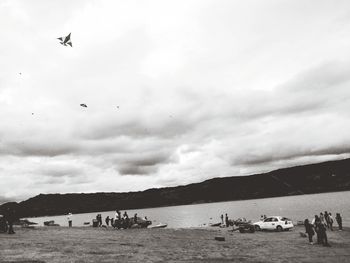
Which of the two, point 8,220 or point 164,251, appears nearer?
point 164,251

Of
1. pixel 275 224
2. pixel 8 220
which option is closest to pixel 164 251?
pixel 8 220

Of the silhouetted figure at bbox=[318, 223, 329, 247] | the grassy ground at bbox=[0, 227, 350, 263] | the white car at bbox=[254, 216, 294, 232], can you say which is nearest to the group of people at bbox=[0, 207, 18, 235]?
the grassy ground at bbox=[0, 227, 350, 263]

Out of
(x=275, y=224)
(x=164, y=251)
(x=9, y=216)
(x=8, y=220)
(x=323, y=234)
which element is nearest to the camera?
(x=164, y=251)

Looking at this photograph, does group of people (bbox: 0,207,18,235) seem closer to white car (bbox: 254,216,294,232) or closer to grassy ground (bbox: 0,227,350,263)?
grassy ground (bbox: 0,227,350,263)

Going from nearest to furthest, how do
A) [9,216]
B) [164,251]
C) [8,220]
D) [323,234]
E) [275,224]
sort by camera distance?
[164,251]
[323,234]
[8,220]
[9,216]
[275,224]

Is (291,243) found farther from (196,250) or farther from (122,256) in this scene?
(122,256)

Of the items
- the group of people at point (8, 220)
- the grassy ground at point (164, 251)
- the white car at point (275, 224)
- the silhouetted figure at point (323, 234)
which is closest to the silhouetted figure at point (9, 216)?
the group of people at point (8, 220)

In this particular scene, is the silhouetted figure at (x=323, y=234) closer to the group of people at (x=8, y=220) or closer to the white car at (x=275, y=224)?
the white car at (x=275, y=224)

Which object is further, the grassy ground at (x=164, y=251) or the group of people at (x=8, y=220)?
the group of people at (x=8, y=220)

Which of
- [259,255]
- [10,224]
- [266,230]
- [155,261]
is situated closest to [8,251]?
[155,261]

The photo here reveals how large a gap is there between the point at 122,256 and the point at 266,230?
2665 centimetres

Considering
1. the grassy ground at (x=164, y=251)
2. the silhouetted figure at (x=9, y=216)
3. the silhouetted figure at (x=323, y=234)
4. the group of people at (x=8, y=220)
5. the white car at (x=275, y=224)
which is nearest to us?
the grassy ground at (x=164, y=251)

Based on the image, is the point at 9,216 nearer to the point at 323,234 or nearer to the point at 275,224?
the point at 323,234

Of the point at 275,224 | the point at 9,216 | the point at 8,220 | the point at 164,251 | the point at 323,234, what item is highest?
the point at 9,216
